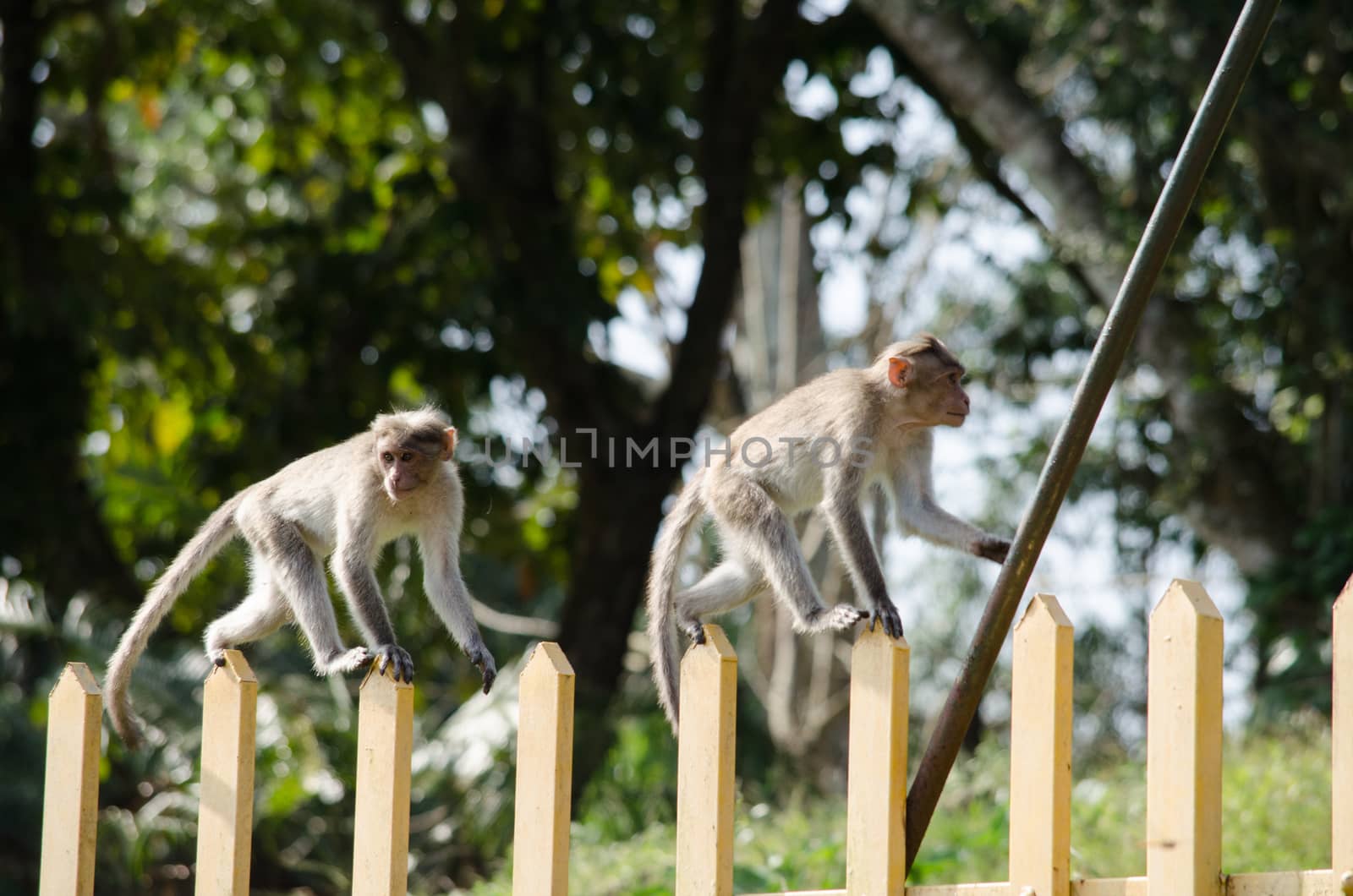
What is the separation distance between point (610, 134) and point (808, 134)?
4.47 ft

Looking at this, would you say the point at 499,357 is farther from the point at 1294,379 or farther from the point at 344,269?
the point at 1294,379

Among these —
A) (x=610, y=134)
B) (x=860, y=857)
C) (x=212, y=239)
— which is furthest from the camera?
(x=212, y=239)

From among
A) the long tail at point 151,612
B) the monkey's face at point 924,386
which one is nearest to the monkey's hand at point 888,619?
the monkey's face at point 924,386

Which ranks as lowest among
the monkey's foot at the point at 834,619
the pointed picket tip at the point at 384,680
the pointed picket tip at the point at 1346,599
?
the pointed picket tip at the point at 384,680

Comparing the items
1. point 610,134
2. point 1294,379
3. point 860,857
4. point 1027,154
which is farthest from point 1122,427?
point 860,857

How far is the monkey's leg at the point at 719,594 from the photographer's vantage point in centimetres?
463

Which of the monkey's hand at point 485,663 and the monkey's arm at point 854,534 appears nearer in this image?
the monkey's hand at point 485,663

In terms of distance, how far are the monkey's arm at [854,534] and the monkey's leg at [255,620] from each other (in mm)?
1622

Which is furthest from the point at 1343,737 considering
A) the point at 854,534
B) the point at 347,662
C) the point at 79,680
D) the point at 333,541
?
the point at 79,680

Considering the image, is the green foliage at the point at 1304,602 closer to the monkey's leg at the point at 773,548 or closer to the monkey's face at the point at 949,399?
the monkey's face at the point at 949,399

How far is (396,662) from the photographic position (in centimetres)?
380

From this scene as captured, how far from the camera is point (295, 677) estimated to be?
934 centimetres

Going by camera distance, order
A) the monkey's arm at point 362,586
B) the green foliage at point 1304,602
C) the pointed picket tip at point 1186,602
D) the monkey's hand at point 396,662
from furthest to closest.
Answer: the green foliage at point 1304,602
the monkey's arm at point 362,586
the monkey's hand at point 396,662
the pointed picket tip at point 1186,602

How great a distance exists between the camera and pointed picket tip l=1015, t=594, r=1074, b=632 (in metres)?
3.27
